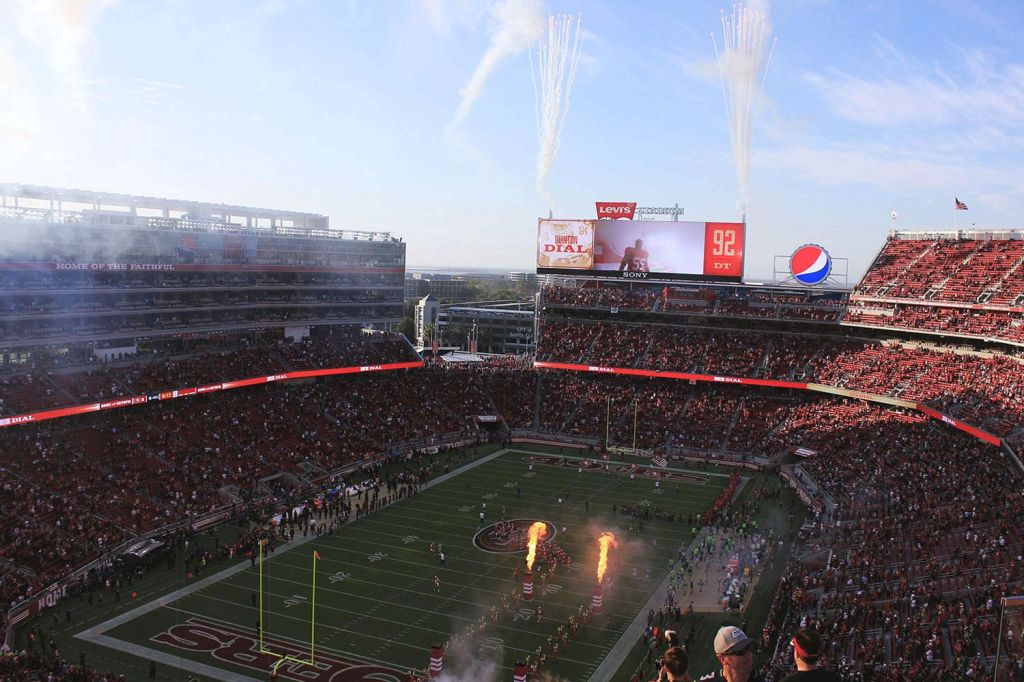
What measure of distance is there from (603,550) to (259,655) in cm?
1443

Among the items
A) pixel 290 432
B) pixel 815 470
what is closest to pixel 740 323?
pixel 815 470

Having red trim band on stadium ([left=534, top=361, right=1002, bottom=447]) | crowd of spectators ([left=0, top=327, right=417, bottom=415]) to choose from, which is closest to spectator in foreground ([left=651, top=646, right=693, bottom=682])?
red trim band on stadium ([left=534, top=361, right=1002, bottom=447])

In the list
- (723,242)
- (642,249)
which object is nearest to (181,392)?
(642,249)

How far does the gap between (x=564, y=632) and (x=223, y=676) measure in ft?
33.0

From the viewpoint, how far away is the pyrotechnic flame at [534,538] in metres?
32.9

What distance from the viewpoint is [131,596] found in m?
29.5

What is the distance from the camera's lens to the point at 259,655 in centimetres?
2520

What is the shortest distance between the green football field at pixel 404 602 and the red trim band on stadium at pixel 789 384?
12.8 m

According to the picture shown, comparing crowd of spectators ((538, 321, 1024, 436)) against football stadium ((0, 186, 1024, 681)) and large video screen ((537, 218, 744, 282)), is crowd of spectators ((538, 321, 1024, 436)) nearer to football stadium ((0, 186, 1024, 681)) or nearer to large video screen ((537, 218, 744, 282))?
football stadium ((0, 186, 1024, 681))

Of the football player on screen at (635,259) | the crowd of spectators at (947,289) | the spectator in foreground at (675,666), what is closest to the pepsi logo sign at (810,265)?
the crowd of spectators at (947,289)

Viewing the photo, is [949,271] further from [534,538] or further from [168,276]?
[168,276]

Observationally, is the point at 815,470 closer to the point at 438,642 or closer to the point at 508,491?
the point at 508,491

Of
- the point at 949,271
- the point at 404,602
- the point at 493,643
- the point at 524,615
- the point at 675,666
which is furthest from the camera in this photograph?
the point at 949,271

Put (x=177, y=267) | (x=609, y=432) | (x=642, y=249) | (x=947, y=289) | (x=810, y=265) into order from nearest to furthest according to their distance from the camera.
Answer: (x=177, y=267) < (x=947, y=289) < (x=609, y=432) < (x=810, y=265) < (x=642, y=249)
